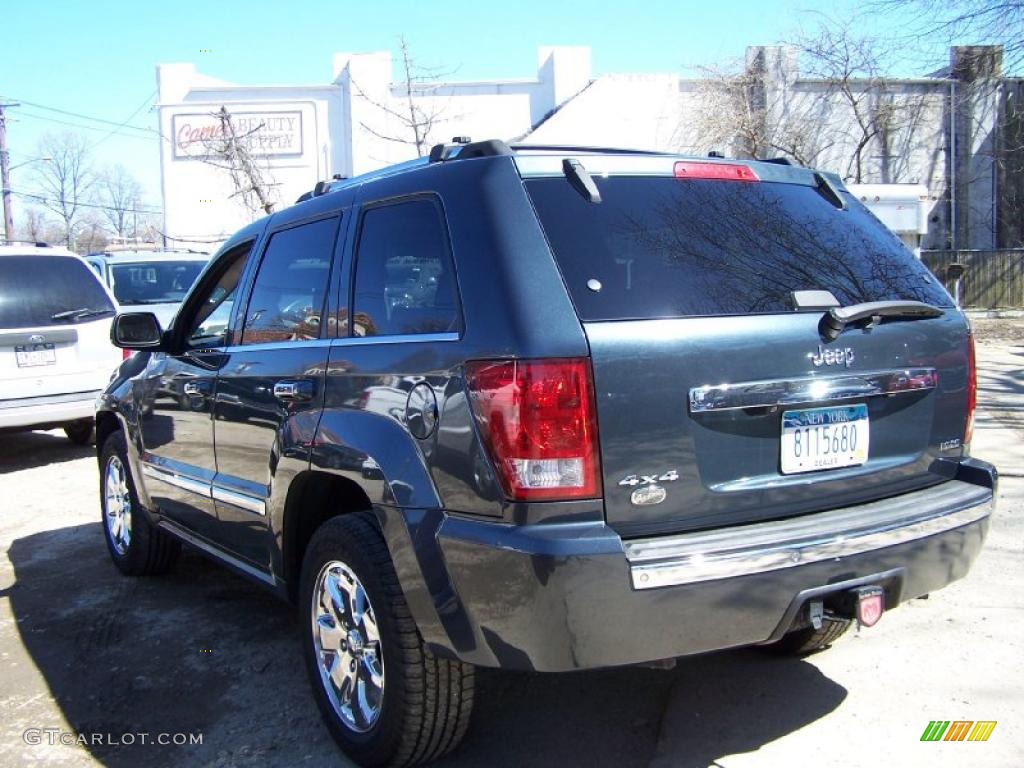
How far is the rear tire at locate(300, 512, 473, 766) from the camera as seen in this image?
9.13 ft

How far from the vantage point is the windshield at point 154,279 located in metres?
11.5

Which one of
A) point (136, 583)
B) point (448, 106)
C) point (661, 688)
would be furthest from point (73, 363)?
point (448, 106)

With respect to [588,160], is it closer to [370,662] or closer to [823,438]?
[823,438]

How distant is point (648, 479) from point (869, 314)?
38.2 inches

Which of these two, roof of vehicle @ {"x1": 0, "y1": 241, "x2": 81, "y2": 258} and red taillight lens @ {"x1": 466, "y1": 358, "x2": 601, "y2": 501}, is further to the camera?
roof of vehicle @ {"x1": 0, "y1": 241, "x2": 81, "y2": 258}

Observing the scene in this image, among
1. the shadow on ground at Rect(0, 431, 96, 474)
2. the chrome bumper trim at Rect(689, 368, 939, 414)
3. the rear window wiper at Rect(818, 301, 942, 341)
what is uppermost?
the rear window wiper at Rect(818, 301, 942, 341)

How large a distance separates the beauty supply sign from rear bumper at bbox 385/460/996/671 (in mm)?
33220

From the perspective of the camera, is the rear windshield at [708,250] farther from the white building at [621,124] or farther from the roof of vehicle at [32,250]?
the white building at [621,124]

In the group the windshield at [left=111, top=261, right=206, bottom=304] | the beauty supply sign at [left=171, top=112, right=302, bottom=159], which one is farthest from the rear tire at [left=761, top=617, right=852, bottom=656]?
the beauty supply sign at [left=171, top=112, right=302, bottom=159]

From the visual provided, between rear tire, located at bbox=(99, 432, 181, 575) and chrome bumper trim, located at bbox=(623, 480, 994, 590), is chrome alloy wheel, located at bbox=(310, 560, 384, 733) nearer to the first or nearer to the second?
chrome bumper trim, located at bbox=(623, 480, 994, 590)

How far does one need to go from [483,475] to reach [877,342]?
54.0 inches

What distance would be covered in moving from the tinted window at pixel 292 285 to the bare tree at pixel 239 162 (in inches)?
978

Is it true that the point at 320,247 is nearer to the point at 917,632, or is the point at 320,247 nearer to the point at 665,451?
the point at 665,451

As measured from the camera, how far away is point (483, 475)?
246 centimetres
